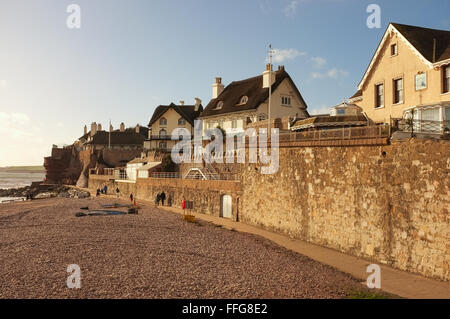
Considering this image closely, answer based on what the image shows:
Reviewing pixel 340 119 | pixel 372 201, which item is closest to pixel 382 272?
pixel 372 201

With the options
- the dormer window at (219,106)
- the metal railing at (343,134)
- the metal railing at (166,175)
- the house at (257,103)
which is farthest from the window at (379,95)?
the dormer window at (219,106)

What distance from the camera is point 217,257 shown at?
16797mm

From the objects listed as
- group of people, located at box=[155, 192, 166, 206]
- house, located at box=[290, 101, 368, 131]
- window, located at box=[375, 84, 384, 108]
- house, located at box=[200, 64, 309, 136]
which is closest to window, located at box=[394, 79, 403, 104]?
window, located at box=[375, 84, 384, 108]

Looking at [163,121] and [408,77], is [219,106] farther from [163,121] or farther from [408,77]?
[408,77]

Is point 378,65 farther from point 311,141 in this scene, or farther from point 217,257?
point 217,257

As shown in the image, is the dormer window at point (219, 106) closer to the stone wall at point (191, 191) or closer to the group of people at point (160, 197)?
the stone wall at point (191, 191)

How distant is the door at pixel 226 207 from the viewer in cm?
2811

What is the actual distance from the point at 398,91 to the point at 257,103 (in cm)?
2018

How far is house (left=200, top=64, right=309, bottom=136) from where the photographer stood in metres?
40.1

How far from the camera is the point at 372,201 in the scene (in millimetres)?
16172

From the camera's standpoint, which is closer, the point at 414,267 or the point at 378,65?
the point at 414,267
